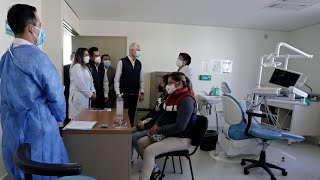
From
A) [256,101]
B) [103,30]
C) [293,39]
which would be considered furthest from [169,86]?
[293,39]

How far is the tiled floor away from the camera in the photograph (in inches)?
98.5

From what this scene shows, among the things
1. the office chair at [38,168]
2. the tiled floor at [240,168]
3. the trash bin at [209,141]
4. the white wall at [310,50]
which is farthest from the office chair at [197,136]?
the white wall at [310,50]

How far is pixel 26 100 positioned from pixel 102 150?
0.69 meters

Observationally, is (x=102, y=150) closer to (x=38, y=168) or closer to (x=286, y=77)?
(x=38, y=168)

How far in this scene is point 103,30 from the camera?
14.6 feet

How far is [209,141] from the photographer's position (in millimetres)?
3293

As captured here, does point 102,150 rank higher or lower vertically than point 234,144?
higher

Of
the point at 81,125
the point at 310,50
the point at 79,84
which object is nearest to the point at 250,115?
the point at 81,125

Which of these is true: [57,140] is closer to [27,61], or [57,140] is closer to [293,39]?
[27,61]

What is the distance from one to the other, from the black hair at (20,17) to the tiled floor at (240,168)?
1.82m

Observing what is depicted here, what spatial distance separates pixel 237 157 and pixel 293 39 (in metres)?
3.33

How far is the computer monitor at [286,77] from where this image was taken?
2.66 meters

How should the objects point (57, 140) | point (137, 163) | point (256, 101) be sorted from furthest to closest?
point (256, 101) < point (137, 163) < point (57, 140)

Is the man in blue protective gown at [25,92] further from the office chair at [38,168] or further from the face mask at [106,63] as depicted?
the face mask at [106,63]
